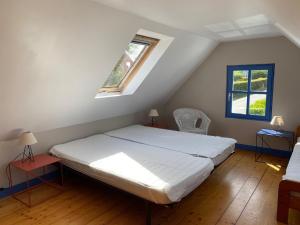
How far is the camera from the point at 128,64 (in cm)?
377

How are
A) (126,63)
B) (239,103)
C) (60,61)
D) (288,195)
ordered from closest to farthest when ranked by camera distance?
1. (288,195)
2. (60,61)
3. (126,63)
4. (239,103)

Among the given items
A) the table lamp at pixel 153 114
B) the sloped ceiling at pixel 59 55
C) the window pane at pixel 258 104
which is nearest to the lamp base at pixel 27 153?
the sloped ceiling at pixel 59 55

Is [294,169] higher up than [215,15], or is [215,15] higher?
[215,15]

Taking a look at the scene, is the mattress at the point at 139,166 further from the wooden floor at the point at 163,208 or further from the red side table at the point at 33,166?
the wooden floor at the point at 163,208

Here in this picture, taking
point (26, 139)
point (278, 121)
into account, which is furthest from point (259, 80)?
point (26, 139)

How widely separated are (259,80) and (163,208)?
3.16 metres

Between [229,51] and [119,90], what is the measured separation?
2.37 meters

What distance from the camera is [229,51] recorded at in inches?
181

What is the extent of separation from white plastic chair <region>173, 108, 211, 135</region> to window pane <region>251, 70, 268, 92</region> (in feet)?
3.72

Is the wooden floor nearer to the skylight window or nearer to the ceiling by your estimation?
the skylight window

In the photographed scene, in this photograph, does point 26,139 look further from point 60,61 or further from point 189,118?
point 189,118

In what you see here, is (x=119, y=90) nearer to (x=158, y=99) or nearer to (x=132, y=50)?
(x=132, y=50)

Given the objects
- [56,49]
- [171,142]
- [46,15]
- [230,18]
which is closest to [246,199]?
[171,142]

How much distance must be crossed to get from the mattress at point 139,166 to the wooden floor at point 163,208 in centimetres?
37
